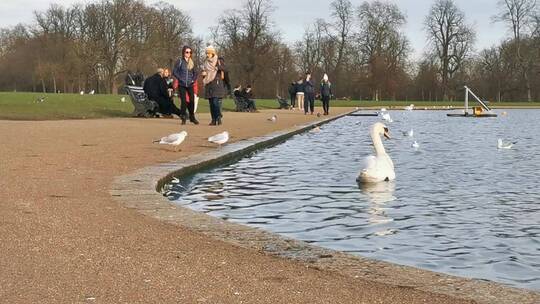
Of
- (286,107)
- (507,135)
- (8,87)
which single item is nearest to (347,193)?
(507,135)

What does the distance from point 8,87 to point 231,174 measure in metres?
72.2

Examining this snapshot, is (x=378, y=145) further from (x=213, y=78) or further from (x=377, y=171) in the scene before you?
(x=213, y=78)

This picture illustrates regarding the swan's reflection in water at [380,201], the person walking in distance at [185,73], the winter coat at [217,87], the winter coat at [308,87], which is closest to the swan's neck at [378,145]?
the swan's reflection in water at [380,201]

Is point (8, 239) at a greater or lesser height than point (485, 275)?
greater

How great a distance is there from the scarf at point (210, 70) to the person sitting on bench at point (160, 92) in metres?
3.73

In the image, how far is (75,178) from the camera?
825 centimetres

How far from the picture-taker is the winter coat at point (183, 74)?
59.8 feet

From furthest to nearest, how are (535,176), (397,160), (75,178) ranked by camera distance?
1. (397,160)
2. (535,176)
3. (75,178)

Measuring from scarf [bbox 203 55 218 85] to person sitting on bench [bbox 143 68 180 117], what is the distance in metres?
3.73

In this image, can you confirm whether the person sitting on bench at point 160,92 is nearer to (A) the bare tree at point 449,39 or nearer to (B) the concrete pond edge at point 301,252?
(B) the concrete pond edge at point 301,252

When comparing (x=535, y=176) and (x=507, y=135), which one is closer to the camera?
(x=535, y=176)

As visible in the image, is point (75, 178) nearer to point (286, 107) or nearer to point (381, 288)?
point (381, 288)

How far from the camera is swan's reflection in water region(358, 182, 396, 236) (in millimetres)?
6406

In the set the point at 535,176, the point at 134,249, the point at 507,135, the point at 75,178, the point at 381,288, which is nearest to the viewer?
the point at 381,288
